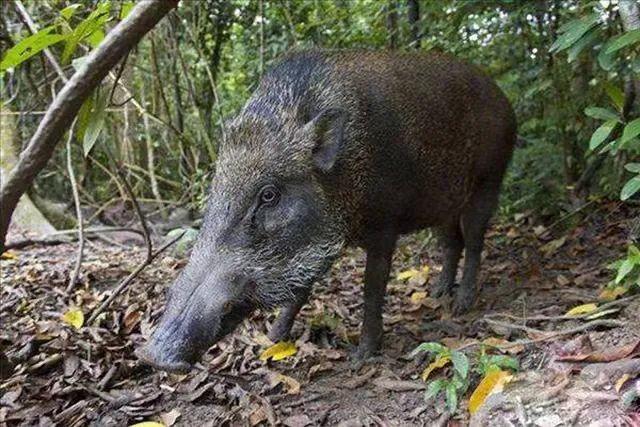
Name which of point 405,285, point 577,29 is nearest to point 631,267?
point 577,29

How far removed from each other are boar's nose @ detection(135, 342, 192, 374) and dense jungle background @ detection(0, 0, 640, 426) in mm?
330

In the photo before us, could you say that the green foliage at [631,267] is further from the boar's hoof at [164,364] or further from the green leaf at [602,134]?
the boar's hoof at [164,364]

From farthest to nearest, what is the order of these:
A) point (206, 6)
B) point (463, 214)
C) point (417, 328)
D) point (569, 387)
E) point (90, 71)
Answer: point (206, 6), point (463, 214), point (417, 328), point (569, 387), point (90, 71)

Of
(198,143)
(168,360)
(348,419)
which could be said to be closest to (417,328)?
(348,419)

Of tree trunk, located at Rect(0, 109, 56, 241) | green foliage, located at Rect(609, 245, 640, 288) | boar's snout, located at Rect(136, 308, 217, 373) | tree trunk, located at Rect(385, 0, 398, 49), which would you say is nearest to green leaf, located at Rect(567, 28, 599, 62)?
green foliage, located at Rect(609, 245, 640, 288)

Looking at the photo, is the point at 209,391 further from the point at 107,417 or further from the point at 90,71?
the point at 90,71

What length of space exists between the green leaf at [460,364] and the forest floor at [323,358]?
0.15m

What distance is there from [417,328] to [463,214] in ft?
3.68

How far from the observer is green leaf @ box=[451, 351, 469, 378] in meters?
2.73

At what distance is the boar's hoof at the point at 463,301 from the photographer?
14.0 ft

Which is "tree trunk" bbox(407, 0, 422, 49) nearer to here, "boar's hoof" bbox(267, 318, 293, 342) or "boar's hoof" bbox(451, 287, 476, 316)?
"boar's hoof" bbox(451, 287, 476, 316)

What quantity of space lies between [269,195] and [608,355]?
63.6 inches

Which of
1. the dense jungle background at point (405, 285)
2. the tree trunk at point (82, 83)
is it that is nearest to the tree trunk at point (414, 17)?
the dense jungle background at point (405, 285)

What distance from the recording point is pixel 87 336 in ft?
11.3
